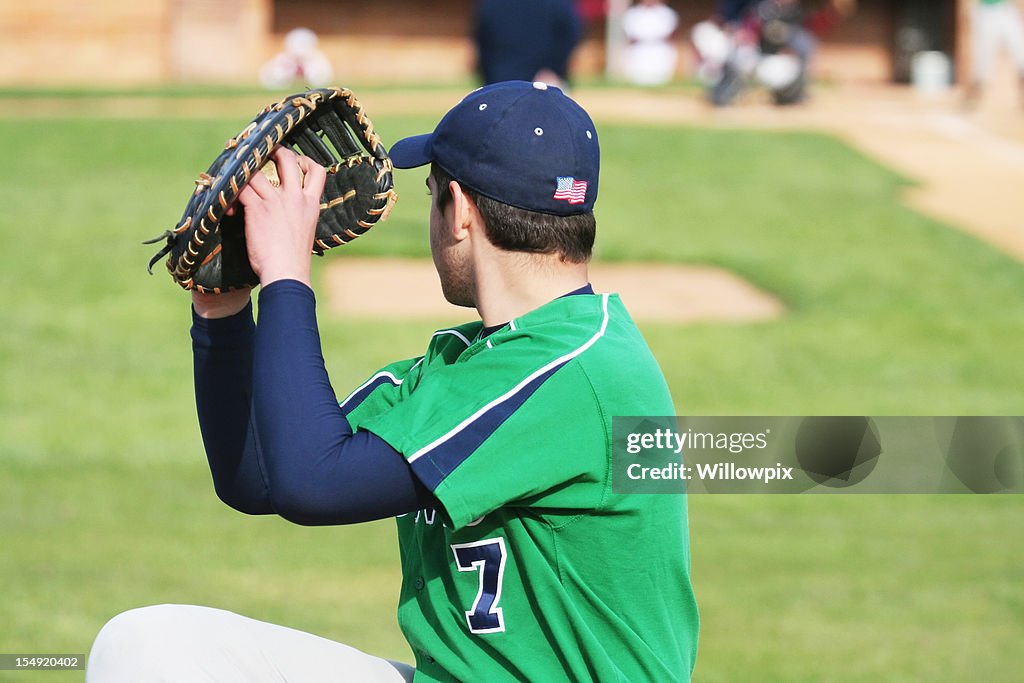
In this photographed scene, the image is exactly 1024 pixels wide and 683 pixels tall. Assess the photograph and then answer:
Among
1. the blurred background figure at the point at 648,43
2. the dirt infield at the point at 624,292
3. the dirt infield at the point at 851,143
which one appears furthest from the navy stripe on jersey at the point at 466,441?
the blurred background figure at the point at 648,43

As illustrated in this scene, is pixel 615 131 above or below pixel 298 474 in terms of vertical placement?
below

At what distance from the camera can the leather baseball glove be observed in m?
2.29

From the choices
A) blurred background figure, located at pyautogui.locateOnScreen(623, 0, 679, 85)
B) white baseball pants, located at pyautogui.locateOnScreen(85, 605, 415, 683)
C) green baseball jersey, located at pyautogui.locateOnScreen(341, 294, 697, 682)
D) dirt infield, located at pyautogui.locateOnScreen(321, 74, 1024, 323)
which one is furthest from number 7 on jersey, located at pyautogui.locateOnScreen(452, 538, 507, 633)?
blurred background figure, located at pyautogui.locateOnScreen(623, 0, 679, 85)

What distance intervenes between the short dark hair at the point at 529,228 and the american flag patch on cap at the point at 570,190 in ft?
0.11

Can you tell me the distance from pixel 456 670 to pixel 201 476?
4733 mm

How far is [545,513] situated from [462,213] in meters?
0.53

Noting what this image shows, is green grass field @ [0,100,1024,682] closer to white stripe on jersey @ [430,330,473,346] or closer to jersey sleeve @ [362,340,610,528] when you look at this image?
white stripe on jersey @ [430,330,473,346]

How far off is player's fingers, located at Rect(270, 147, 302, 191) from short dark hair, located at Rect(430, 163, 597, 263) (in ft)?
0.83

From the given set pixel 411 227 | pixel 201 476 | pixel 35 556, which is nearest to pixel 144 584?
pixel 35 556

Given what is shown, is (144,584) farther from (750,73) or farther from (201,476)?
(750,73)

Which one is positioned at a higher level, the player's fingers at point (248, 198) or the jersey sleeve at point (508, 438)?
the player's fingers at point (248, 198)

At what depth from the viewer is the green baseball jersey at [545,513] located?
2145 mm

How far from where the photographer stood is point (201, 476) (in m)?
6.77

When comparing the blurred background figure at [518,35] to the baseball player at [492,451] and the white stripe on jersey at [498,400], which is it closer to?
the baseball player at [492,451]
